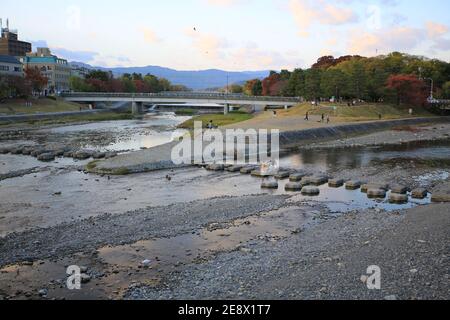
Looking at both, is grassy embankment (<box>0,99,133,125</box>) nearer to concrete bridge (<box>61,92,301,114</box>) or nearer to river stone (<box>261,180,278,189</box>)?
concrete bridge (<box>61,92,301,114</box>)

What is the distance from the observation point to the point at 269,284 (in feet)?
33.3

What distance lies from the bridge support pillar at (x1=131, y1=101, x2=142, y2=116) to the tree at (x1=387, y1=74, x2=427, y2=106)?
4693cm

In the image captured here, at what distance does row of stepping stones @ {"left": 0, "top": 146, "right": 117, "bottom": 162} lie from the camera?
3184cm

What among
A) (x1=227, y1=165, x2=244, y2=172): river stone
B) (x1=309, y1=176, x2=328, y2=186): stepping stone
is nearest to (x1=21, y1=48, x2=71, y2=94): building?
(x1=227, y1=165, x2=244, y2=172): river stone

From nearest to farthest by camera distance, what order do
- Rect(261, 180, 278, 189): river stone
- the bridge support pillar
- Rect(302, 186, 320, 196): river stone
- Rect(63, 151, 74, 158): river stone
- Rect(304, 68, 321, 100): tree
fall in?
Rect(302, 186, 320, 196): river stone, Rect(261, 180, 278, 189): river stone, Rect(63, 151, 74, 158): river stone, Rect(304, 68, 321, 100): tree, the bridge support pillar

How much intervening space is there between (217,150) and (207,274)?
75.5 ft

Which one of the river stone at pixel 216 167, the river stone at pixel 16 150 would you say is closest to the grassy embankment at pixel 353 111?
the river stone at pixel 216 167

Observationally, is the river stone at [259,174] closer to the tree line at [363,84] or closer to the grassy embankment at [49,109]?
the grassy embankment at [49,109]

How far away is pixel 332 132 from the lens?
48969 mm

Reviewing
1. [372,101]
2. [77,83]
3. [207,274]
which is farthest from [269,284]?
[77,83]

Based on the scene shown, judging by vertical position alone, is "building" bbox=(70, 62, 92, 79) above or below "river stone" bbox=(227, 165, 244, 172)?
above

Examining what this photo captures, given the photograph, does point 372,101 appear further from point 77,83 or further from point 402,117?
point 77,83

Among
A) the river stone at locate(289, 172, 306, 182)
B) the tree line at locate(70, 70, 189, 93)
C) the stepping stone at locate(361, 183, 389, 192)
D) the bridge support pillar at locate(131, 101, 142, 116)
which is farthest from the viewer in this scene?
the tree line at locate(70, 70, 189, 93)

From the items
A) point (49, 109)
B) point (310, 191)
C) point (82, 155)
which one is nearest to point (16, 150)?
point (82, 155)
